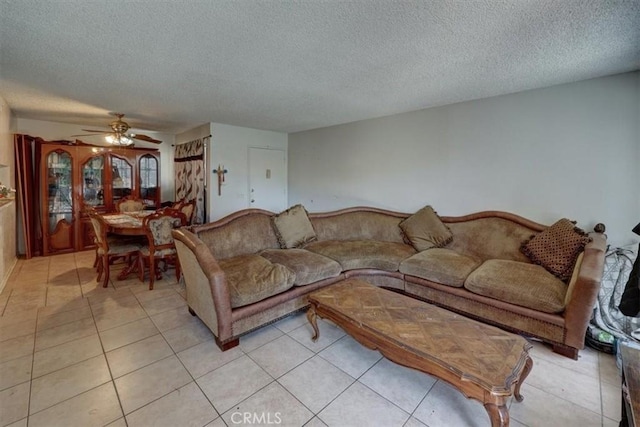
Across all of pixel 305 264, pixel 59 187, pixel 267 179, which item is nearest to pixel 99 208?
pixel 59 187

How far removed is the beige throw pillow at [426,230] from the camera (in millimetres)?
3314

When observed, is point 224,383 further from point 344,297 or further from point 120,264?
point 120,264

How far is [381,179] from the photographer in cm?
423

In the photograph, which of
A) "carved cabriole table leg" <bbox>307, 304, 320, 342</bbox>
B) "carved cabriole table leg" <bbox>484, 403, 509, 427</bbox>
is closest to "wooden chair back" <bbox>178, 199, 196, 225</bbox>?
"carved cabriole table leg" <bbox>307, 304, 320, 342</bbox>

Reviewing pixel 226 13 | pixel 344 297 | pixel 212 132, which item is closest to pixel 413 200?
pixel 344 297

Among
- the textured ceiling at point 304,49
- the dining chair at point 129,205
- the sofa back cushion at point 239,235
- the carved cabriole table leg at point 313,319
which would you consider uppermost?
the textured ceiling at point 304,49

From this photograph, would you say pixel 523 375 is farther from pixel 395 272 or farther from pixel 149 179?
pixel 149 179

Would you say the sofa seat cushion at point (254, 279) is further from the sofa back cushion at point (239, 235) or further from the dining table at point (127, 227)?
the dining table at point (127, 227)

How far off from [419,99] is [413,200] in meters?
1.35

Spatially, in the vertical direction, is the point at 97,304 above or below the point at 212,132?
below

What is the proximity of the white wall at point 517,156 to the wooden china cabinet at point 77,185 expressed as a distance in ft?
13.9

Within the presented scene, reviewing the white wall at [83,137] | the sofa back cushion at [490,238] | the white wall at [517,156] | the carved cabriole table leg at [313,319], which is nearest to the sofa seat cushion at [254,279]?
the carved cabriole table leg at [313,319]

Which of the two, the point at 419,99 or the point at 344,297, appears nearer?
the point at 344,297

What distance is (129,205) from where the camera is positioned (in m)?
4.58
